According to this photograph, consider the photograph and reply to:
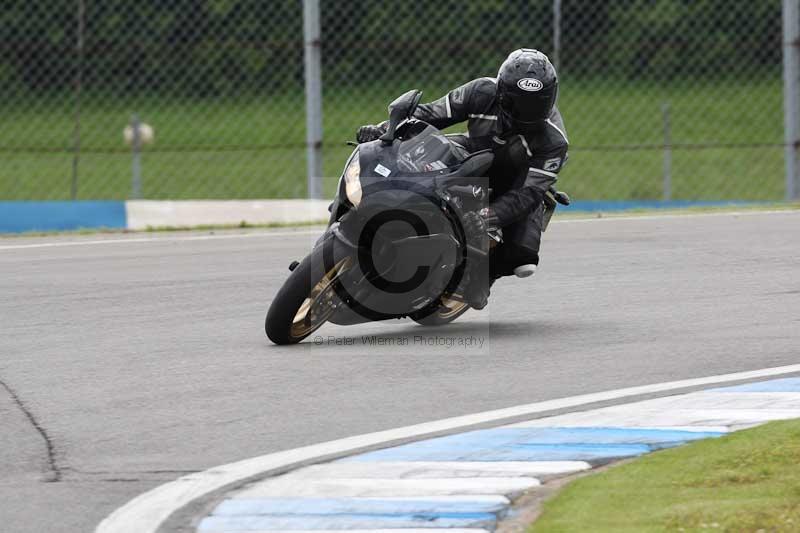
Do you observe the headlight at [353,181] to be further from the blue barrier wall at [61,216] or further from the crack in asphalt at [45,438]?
the blue barrier wall at [61,216]

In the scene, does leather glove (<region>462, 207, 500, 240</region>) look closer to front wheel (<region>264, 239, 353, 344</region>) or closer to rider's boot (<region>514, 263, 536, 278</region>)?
rider's boot (<region>514, 263, 536, 278</region>)

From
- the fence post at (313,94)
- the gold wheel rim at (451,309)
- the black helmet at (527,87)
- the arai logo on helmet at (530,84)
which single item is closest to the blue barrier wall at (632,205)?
the fence post at (313,94)

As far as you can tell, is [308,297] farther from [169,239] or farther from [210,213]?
[210,213]

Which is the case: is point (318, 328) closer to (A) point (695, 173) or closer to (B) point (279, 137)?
(B) point (279, 137)

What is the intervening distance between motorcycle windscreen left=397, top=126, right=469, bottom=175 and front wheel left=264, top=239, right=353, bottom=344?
1.63ft

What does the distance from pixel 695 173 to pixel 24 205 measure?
925 centimetres

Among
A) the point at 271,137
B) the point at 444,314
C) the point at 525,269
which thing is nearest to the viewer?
the point at 525,269

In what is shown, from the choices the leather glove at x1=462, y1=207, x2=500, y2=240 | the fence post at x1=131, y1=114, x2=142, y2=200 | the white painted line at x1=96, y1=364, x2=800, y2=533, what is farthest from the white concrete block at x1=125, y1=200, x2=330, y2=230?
the white painted line at x1=96, y1=364, x2=800, y2=533

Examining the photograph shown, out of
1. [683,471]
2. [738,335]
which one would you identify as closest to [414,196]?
[738,335]

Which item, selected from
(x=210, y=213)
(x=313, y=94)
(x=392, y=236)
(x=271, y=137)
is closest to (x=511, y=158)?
(x=392, y=236)

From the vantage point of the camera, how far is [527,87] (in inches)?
287

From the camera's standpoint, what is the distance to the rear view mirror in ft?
23.5

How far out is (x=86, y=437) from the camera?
5.65 meters

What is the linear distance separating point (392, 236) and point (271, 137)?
9.63m
